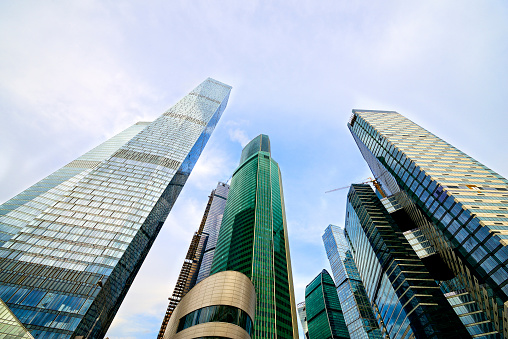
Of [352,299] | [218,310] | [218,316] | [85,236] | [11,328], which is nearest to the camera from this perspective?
[11,328]

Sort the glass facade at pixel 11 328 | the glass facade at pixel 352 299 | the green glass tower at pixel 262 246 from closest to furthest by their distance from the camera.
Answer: the glass facade at pixel 11 328, the green glass tower at pixel 262 246, the glass facade at pixel 352 299

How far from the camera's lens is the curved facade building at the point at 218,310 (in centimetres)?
5119

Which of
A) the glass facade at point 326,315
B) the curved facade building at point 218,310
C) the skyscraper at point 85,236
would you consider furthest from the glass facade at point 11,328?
the glass facade at point 326,315

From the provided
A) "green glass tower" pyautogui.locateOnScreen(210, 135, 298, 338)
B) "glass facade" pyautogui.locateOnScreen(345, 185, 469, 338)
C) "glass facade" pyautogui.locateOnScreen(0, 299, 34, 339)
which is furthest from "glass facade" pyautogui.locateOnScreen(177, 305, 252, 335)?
"glass facade" pyautogui.locateOnScreen(345, 185, 469, 338)

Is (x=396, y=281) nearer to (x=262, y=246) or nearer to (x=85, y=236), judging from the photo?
(x=262, y=246)

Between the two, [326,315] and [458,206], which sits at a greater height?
[326,315]

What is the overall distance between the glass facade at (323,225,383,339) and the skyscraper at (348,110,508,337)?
70.3m

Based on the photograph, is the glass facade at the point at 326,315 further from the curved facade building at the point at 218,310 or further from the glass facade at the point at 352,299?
the curved facade building at the point at 218,310

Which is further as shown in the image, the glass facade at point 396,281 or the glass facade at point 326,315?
the glass facade at point 326,315

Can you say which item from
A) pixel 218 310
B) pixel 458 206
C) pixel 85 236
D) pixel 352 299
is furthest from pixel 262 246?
pixel 352 299

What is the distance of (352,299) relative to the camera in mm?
152875

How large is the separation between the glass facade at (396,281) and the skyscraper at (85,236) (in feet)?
254

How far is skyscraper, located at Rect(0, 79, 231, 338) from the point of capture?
5131cm

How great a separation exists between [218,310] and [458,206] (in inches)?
2575
